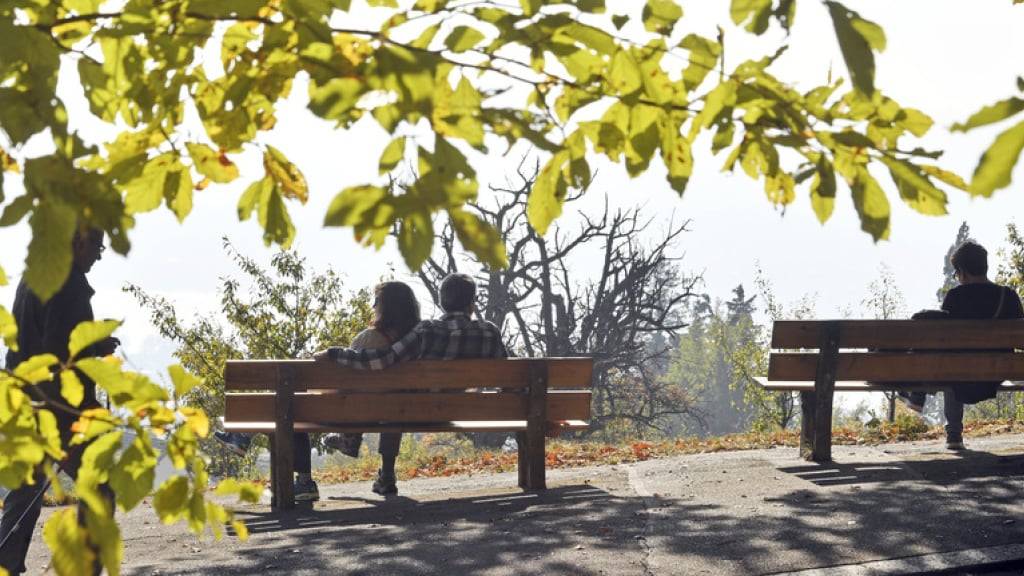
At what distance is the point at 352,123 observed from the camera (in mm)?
2783

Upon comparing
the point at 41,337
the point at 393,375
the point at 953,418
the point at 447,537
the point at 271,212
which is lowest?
the point at 447,537

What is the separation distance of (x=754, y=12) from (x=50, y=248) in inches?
53.8

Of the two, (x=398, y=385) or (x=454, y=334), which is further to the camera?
(x=454, y=334)

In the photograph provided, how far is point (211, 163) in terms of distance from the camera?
2814 mm

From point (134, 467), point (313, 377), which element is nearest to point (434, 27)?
point (134, 467)

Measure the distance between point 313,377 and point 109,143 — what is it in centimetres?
519

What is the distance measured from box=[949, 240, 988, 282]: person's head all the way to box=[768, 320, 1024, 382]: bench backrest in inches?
26.7

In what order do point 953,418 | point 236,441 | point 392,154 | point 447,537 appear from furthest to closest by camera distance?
point 953,418 → point 236,441 → point 447,537 → point 392,154

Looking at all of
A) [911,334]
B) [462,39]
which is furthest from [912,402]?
[462,39]

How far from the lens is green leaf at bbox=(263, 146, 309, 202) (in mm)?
2820

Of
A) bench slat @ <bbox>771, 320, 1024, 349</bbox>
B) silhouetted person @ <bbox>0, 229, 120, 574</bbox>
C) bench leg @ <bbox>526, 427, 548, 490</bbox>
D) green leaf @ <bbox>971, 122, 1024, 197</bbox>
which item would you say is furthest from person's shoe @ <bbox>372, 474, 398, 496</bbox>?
green leaf @ <bbox>971, 122, 1024, 197</bbox>

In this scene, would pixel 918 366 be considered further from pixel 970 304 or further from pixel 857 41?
pixel 857 41

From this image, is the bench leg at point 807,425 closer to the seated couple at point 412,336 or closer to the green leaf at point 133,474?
the seated couple at point 412,336

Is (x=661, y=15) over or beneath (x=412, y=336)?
over
